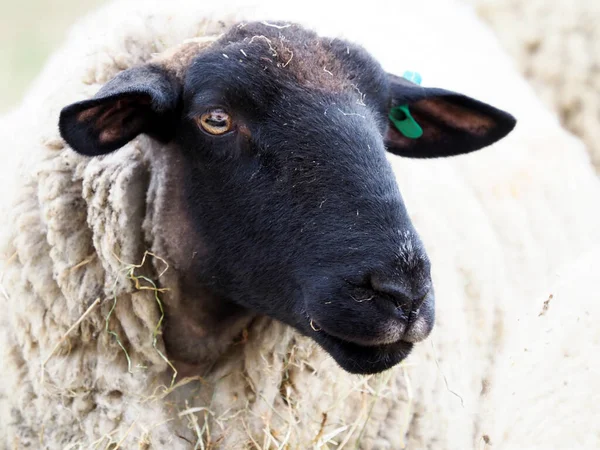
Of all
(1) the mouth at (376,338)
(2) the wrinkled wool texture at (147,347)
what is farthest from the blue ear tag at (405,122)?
(1) the mouth at (376,338)

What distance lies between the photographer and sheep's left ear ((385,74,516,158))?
3467 mm

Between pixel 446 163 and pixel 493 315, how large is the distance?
2.74ft

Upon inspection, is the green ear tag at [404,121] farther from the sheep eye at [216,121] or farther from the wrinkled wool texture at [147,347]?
the sheep eye at [216,121]

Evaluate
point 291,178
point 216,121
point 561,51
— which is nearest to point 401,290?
point 291,178

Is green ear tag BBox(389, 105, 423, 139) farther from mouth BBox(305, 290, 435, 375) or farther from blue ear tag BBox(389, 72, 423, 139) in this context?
mouth BBox(305, 290, 435, 375)

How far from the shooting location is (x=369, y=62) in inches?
128

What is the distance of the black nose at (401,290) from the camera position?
103 inches

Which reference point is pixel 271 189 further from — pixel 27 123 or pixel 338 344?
pixel 27 123

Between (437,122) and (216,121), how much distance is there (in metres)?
0.98

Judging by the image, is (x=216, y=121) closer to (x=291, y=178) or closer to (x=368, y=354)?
(x=291, y=178)

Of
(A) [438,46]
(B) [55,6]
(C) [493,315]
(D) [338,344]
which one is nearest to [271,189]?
(D) [338,344]

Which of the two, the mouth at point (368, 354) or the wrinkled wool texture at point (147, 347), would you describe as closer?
the mouth at point (368, 354)

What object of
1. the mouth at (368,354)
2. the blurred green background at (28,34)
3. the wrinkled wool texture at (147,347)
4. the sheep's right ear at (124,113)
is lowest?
the blurred green background at (28,34)

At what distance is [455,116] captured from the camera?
11.7 feet
